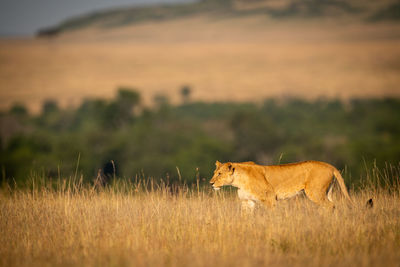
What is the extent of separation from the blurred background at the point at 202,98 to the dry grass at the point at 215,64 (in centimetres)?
45

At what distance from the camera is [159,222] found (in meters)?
9.85

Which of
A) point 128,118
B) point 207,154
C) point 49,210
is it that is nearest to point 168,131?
point 207,154

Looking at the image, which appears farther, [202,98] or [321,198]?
[202,98]

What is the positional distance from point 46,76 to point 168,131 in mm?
95251

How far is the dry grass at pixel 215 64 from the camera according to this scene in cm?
14338

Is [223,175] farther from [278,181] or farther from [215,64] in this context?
[215,64]

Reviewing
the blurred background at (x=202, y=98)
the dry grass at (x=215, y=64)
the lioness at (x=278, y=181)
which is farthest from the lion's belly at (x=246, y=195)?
the dry grass at (x=215, y=64)

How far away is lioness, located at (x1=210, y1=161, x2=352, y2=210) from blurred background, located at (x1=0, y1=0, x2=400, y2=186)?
3308cm

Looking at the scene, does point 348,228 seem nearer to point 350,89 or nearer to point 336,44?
point 350,89

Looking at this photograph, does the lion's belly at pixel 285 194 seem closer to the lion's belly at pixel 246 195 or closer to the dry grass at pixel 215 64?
the lion's belly at pixel 246 195

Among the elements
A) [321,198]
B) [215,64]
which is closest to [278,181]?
[321,198]

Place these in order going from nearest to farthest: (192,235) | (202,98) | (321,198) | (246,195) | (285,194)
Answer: (192,235), (321,198), (246,195), (285,194), (202,98)

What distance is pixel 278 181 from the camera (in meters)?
11.0

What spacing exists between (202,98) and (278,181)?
12692cm
